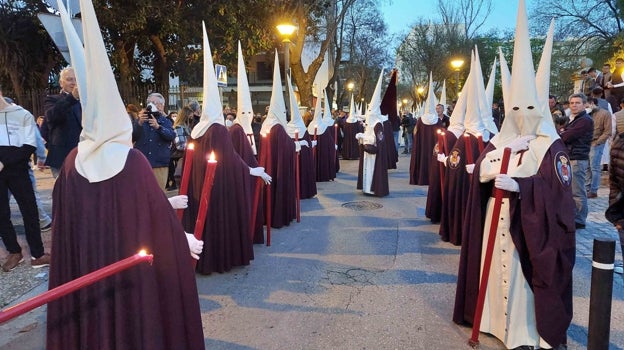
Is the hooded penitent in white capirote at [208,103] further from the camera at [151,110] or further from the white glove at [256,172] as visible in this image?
the camera at [151,110]

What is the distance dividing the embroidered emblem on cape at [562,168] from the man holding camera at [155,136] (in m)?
4.85

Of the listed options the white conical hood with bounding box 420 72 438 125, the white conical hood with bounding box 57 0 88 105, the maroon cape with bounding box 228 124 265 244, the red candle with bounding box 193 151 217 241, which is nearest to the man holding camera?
the maroon cape with bounding box 228 124 265 244

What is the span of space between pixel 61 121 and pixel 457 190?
5.35 m

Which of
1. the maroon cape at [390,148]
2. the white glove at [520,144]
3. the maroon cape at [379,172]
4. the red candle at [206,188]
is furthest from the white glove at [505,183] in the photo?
the maroon cape at [390,148]

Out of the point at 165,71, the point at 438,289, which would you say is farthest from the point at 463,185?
the point at 165,71

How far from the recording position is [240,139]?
258 inches

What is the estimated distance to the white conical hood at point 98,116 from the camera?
225 centimetres

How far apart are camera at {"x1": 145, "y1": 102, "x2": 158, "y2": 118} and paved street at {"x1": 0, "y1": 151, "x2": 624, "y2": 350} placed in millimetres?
2380

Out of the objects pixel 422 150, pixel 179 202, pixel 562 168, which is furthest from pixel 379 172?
pixel 179 202

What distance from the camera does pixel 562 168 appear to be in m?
3.39

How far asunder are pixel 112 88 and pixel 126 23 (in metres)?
13.6

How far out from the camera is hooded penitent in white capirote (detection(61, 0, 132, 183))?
2.25 metres

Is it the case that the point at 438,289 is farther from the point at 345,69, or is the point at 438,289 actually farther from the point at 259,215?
the point at 345,69

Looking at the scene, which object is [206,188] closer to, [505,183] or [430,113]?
[505,183]
